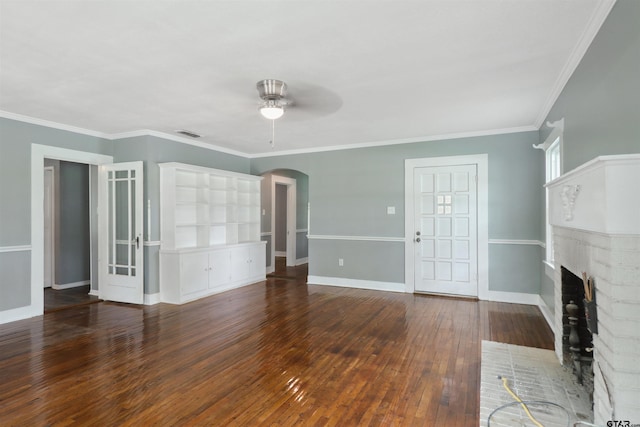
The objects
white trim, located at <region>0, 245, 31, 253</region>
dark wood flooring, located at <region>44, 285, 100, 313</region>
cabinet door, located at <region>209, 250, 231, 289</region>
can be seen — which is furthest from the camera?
cabinet door, located at <region>209, 250, 231, 289</region>

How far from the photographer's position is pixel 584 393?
240 cm

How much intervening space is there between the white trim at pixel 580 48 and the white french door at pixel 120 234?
5.10 metres

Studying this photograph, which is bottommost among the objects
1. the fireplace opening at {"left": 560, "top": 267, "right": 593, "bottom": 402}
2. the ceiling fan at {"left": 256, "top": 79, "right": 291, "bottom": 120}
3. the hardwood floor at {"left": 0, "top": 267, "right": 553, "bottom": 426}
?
the hardwood floor at {"left": 0, "top": 267, "right": 553, "bottom": 426}

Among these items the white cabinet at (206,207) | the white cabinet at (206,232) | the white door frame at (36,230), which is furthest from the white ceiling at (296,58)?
the white cabinet at (206,232)

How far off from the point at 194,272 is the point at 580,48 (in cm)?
502

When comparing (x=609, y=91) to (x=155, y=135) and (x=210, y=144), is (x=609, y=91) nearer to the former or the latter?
(x=155, y=135)

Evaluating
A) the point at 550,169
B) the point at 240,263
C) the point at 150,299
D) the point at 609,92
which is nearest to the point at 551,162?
the point at 550,169

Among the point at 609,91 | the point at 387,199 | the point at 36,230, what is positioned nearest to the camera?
the point at 609,91

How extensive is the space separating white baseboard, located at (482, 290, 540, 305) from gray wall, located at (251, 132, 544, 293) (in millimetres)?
75

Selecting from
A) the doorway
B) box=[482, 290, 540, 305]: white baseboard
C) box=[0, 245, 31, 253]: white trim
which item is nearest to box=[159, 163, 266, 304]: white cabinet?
box=[0, 245, 31, 253]: white trim

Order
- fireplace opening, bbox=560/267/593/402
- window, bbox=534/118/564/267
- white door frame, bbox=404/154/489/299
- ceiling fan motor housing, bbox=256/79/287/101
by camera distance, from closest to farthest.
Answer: fireplace opening, bbox=560/267/593/402
ceiling fan motor housing, bbox=256/79/287/101
window, bbox=534/118/564/267
white door frame, bbox=404/154/489/299

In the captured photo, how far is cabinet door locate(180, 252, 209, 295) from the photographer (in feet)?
16.5

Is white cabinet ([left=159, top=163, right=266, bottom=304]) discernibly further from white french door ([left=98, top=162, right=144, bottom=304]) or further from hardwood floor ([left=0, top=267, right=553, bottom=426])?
hardwood floor ([left=0, top=267, right=553, bottom=426])

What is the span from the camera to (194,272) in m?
5.20
